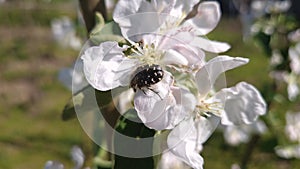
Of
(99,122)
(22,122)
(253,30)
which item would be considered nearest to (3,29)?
(22,122)

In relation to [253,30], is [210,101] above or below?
above

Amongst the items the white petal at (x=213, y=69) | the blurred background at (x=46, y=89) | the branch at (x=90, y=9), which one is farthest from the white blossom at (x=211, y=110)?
the blurred background at (x=46, y=89)

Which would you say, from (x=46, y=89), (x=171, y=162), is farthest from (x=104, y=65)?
(x=46, y=89)

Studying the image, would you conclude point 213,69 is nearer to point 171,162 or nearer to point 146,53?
point 146,53

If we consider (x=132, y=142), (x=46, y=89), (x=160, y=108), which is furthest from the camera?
(x=46, y=89)

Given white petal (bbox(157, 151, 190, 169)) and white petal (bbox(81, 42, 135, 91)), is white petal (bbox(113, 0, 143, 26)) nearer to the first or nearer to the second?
white petal (bbox(81, 42, 135, 91))

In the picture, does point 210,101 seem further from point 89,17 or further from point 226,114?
point 89,17

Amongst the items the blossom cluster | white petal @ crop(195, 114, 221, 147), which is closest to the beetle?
the blossom cluster

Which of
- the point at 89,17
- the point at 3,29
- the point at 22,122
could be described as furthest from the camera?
the point at 3,29
